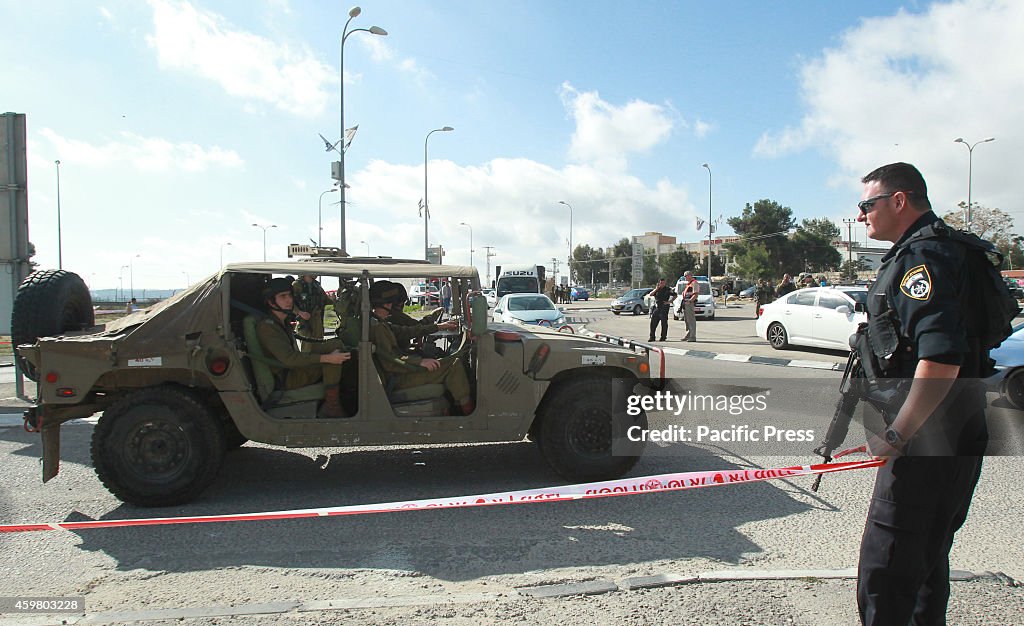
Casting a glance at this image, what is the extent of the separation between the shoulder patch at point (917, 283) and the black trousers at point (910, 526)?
55 cm

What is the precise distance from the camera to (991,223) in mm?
52719

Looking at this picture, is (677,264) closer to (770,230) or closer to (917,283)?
(770,230)

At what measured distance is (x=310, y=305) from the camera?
577cm

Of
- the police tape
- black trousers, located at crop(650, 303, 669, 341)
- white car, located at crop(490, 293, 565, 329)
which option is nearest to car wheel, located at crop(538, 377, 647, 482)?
the police tape

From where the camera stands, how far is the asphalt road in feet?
11.1

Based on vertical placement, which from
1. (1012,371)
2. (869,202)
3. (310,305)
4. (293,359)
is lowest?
(1012,371)

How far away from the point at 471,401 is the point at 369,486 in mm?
1072

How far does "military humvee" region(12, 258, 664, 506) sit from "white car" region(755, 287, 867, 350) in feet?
33.0

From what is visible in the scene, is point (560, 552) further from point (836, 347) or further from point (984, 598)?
point (836, 347)

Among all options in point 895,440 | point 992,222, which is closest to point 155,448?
point 895,440

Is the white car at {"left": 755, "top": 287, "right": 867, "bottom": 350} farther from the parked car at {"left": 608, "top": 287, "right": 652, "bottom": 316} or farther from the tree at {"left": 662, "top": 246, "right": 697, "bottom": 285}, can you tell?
the tree at {"left": 662, "top": 246, "right": 697, "bottom": 285}

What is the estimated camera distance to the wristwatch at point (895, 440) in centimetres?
228

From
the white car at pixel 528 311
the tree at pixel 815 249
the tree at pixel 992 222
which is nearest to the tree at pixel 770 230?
the tree at pixel 815 249

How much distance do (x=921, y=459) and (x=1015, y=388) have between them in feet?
25.0
